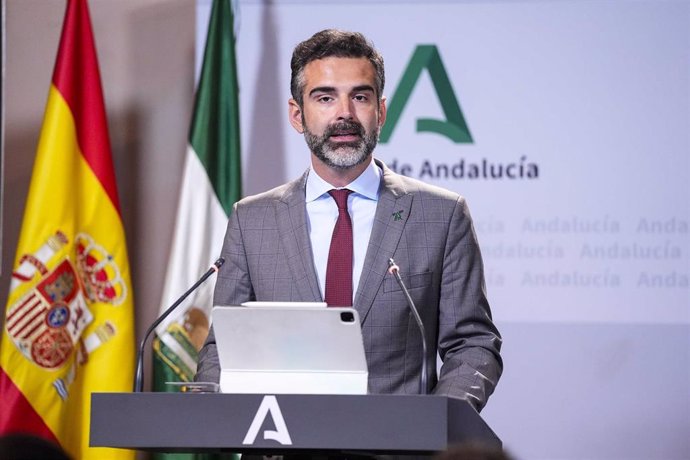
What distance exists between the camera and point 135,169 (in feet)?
19.6

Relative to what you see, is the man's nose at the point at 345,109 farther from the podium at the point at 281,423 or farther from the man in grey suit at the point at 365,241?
the podium at the point at 281,423

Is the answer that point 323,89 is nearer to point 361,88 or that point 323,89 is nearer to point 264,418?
point 361,88

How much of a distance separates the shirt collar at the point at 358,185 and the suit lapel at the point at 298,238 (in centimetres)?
3

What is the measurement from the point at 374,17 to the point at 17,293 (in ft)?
7.28

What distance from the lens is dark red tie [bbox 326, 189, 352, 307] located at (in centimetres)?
329

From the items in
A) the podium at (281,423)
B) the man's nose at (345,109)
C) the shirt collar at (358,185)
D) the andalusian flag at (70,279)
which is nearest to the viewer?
the podium at (281,423)

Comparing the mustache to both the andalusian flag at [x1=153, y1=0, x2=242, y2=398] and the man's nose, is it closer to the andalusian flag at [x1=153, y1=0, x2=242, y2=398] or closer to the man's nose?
the man's nose

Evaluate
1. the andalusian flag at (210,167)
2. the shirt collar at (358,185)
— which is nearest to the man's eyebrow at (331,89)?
the shirt collar at (358,185)

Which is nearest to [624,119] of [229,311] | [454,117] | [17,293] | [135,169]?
[454,117]

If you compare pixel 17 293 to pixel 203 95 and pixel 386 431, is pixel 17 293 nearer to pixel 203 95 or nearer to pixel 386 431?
pixel 203 95

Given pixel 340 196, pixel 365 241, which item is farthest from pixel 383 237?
pixel 340 196

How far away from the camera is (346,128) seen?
11.0ft

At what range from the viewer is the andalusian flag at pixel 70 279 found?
17.3ft

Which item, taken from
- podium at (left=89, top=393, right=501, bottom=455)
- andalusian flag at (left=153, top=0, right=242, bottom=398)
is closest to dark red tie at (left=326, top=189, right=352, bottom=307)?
podium at (left=89, top=393, right=501, bottom=455)
